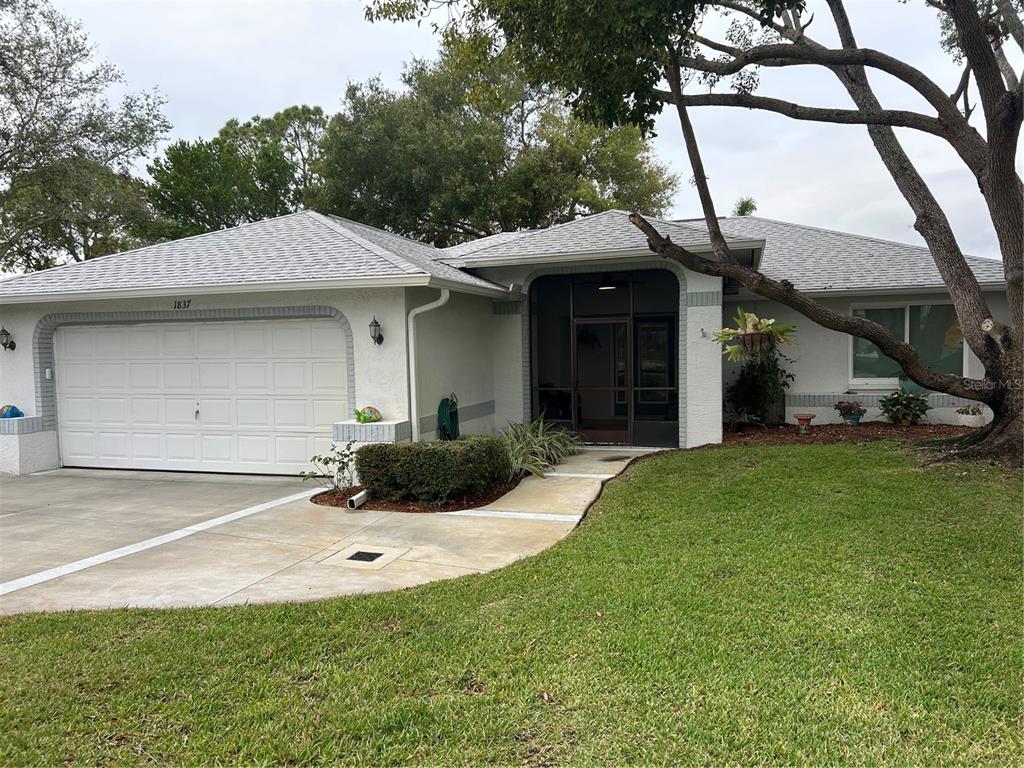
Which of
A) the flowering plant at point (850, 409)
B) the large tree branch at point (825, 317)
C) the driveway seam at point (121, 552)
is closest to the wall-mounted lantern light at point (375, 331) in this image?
the driveway seam at point (121, 552)

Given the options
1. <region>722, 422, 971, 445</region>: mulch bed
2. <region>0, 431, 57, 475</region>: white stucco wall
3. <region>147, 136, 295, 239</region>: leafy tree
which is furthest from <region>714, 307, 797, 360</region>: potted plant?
<region>147, 136, 295, 239</region>: leafy tree

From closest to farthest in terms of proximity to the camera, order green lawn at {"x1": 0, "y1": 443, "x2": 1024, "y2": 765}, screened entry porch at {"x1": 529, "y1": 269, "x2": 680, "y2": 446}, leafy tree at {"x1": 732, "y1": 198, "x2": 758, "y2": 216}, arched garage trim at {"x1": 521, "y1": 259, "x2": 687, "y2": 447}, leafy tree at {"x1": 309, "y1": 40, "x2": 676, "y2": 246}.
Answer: green lawn at {"x1": 0, "y1": 443, "x2": 1024, "y2": 765} < arched garage trim at {"x1": 521, "y1": 259, "x2": 687, "y2": 447} < screened entry porch at {"x1": 529, "y1": 269, "x2": 680, "y2": 446} < leafy tree at {"x1": 732, "y1": 198, "x2": 758, "y2": 216} < leafy tree at {"x1": 309, "y1": 40, "x2": 676, "y2": 246}

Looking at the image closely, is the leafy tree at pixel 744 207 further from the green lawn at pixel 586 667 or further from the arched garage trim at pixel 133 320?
the green lawn at pixel 586 667

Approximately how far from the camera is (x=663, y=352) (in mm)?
13398

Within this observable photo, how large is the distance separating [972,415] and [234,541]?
1235cm

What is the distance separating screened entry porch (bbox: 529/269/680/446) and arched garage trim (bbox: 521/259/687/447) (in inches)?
12.7

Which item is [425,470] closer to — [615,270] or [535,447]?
[535,447]

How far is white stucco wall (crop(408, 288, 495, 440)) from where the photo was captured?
10.1 m

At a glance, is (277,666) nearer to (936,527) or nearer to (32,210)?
(936,527)

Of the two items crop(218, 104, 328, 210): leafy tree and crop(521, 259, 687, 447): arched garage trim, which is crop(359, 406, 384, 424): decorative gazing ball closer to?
crop(521, 259, 687, 447): arched garage trim

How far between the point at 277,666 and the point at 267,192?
104 feet

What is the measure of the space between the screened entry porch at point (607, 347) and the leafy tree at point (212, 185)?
21069mm

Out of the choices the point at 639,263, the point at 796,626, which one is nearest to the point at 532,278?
the point at 639,263

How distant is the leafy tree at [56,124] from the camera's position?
20.5 meters
